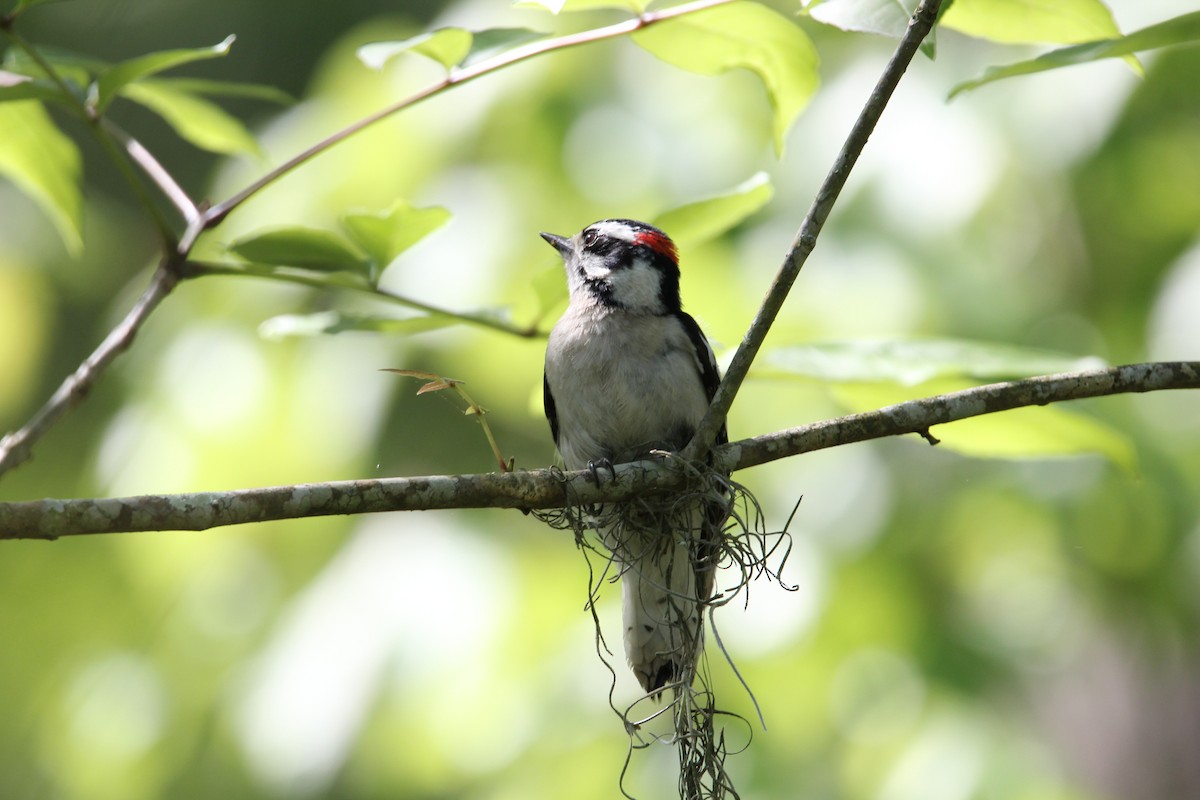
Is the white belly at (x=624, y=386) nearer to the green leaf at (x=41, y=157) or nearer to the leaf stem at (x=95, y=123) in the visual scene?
the green leaf at (x=41, y=157)

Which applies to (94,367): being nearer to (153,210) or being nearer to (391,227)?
(153,210)

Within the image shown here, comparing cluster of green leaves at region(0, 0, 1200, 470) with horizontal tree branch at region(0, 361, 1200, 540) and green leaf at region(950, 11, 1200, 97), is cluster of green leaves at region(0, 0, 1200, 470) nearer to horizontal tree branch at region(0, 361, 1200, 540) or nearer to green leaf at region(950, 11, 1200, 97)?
green leaf at region(950, 11, 1200, 97)

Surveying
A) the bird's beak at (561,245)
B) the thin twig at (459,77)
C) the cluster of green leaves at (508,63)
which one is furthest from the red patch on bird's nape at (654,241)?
the thin twig at (459,77)

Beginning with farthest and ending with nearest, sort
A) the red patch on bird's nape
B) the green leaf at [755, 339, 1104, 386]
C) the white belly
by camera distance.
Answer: the red patch on bird's nape
the white belly
the green leaf at [755, 339, 1104, 386]

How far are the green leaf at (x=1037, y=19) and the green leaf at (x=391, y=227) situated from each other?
1.16 metres

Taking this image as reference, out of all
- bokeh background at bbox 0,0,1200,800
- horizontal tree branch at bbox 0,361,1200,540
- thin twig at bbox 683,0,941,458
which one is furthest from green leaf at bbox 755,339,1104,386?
bokeh background at bbox 0,0,1200,800

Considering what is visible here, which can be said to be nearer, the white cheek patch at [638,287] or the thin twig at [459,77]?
the thin twig at [459,77]

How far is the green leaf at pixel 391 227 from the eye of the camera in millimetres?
2445

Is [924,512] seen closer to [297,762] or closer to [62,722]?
[297,762]

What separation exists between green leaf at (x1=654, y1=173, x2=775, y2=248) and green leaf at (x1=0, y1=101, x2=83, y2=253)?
1.35m

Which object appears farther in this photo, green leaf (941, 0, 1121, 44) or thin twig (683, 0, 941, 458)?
green leaf (941, 0, 1121, 44)

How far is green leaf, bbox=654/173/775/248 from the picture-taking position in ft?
8.89

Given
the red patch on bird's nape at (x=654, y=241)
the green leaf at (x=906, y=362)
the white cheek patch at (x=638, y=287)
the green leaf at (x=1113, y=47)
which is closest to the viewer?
the green leaf at (x=1113, y=47)

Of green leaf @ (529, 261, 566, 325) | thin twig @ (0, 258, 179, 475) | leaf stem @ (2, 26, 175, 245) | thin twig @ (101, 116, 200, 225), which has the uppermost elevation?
leaf stem @ (2, 26, 175, 245)
